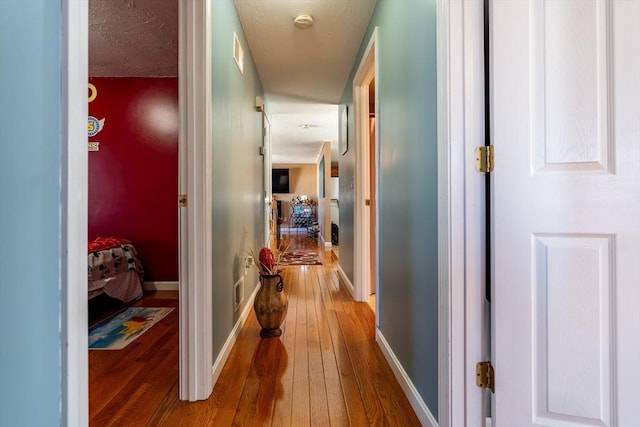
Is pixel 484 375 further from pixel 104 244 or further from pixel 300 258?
pixel 300 258

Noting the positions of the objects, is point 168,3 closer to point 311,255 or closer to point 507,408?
point 507,408

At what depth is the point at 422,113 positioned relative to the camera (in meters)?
1.30

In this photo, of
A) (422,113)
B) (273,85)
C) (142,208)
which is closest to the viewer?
(422,113)

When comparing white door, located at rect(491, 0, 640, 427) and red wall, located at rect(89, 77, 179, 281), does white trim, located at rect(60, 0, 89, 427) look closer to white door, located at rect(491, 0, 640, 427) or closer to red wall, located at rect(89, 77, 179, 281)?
white door, located at rect(491, 0, 640, 427)

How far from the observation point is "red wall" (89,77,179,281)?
337 centimetres

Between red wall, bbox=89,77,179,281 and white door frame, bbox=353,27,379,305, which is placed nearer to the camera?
white door frame, bbox=353,27,379,305

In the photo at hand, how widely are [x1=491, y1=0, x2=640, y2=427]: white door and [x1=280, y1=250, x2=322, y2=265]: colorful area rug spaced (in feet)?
13.0

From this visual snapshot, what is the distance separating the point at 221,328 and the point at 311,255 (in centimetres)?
→ 394

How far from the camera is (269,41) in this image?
8.82ft

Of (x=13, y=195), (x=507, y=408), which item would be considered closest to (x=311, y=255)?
(x=507, y=408)

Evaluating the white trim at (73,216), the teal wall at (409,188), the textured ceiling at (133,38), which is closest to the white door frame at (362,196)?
the teal wall at (409,188)

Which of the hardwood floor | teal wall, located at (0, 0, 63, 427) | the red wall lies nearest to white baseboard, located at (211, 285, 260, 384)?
the hardwood floor

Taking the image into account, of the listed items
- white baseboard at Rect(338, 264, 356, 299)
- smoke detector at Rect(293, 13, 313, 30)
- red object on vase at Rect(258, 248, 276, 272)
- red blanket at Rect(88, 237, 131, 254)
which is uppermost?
smoke detector at Rect(293, 13, 313, 30)

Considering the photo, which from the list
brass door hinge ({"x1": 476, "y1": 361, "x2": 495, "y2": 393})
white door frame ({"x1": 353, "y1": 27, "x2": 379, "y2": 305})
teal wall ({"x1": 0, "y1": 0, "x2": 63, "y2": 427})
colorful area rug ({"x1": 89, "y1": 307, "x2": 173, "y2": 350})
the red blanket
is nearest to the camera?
teal wall ({"x1": 0, "y1": 0, "x2": 63, "y2": 427})
